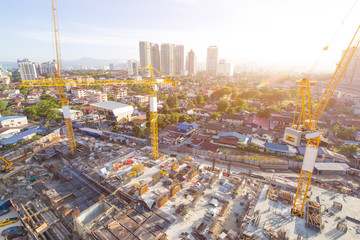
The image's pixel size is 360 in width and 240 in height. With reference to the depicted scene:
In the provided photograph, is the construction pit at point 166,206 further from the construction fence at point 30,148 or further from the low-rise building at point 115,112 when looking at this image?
the low-rise building at point 115,112

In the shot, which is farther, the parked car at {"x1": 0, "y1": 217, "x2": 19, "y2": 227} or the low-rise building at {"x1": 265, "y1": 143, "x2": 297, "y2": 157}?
the low-rise building at {"x1": 265, "y1": 143, "x2": 297, "y2": 157}

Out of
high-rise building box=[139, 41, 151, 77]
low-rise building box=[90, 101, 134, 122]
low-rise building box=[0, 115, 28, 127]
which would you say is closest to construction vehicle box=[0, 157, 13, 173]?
low-rise building box=[0, 115, 28, 127]

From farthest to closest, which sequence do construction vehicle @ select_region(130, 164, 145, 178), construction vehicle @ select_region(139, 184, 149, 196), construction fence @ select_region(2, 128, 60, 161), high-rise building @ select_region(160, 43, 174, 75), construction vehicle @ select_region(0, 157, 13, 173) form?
high-rise building @ select_region(160, 43, 174, 75) < construction fence @ select_region(2, 128, 60, 161) < construction vehicle @ select_region(0, 157, 13, 173) < construction vehicle @ select_region(130, 164, 145, 178) < construction vehicle @ select_region(139, 184, 149, 196)

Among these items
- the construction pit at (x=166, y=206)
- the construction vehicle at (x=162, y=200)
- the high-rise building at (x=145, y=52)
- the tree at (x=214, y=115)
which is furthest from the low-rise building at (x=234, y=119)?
the high-rise building at (x=145, y=52)

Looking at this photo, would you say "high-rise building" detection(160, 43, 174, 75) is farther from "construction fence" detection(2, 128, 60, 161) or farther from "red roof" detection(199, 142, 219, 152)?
"red roof" detection(199, 142, 219, 152)

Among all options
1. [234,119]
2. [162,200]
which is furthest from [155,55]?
[162,200]

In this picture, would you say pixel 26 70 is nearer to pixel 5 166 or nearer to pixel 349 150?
pixel 5 166
